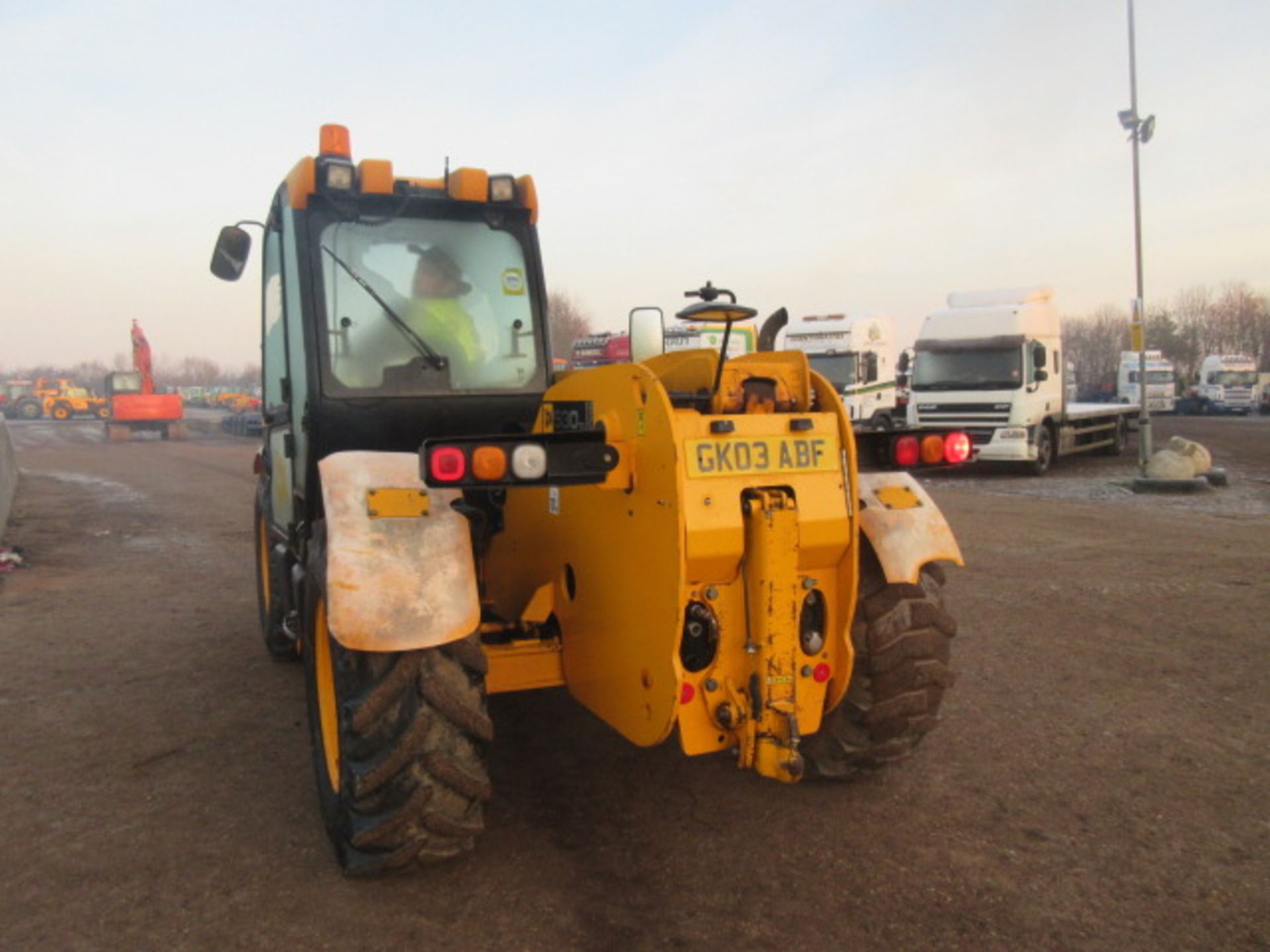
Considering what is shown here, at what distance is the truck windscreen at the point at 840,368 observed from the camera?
21078 mm

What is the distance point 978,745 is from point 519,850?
2.20 meters

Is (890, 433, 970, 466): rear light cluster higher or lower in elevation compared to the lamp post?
lower

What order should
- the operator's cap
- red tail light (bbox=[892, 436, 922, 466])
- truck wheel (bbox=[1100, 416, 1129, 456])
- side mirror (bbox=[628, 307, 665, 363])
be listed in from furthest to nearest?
truck wheel (bbox=[1100, 416, 1129, 456])
the operator's cap
side mirror (bbox=[628, 307, 665, 363])
red tail light (bbox=[892, 436, 922, 466])

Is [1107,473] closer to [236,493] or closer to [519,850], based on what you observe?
[236,493]

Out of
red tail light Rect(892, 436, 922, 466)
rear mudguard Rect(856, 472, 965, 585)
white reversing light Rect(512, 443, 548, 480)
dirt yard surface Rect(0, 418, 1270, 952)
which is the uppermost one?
white reversing light Rect(512, 443, 548, 480)

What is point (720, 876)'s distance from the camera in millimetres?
3236

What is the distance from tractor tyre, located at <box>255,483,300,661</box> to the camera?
5.38m

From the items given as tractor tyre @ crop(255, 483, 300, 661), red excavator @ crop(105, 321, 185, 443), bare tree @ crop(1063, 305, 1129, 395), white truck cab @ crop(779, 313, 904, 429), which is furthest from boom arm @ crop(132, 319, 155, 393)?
bare tree @ crop(1063, 305, 1129, 395)

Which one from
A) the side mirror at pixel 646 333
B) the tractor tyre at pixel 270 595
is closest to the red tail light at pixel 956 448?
the side mirror at pixel 646 333

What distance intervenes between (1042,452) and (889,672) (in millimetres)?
16238

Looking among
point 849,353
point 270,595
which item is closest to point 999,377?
point 849,353

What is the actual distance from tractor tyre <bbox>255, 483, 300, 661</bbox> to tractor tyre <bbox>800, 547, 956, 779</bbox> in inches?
118

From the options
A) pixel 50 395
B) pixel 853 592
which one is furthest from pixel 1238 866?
pixel 50 395

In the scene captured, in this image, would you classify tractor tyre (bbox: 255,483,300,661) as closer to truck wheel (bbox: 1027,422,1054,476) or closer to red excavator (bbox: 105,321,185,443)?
truck wheel (bbox: 1027,422,1054,476)
